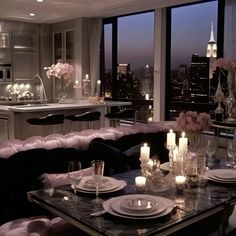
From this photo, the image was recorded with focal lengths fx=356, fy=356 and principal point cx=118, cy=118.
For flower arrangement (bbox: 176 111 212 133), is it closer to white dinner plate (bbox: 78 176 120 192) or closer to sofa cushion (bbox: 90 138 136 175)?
sofa cushion (bbox: 90 138 136 175)

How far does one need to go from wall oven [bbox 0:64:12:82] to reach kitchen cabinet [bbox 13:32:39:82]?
130mm

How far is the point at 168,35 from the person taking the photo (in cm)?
654

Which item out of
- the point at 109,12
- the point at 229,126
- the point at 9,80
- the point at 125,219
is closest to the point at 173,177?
the point at 125,219

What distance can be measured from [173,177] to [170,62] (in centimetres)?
468

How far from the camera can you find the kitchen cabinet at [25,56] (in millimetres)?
8055

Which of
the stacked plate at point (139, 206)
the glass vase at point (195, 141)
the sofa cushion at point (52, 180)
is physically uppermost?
the glass vase at point (195, 141)

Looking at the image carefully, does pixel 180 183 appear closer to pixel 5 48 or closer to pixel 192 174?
pixel 192 174

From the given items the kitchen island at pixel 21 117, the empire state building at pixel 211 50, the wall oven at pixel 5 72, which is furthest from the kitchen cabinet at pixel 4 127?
the empire state building at pixel 211 50

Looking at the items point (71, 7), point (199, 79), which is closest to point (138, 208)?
point (199, 79)

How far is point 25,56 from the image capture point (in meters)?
8.24

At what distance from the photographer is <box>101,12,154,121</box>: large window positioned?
23.0 ft

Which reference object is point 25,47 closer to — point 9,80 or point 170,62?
point 9,80

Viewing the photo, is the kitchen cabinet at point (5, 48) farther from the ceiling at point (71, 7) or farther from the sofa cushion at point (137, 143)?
the sofa cushion at point (137, 143)

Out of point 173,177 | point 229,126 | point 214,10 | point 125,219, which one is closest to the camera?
point 125,219
